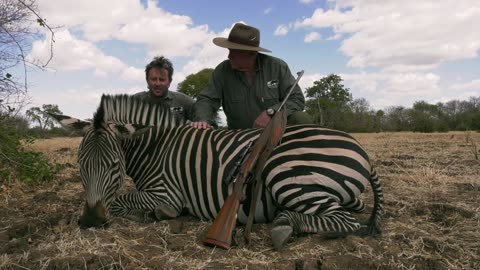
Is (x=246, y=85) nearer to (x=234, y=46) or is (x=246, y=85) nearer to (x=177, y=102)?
(x=234, y=46)

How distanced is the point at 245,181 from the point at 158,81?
2796mm

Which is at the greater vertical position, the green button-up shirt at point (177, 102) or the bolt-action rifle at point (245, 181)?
the green button-up shirt at point (177, 102)

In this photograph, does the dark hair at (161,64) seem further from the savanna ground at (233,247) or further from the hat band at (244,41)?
the savanna ground at (233,247)

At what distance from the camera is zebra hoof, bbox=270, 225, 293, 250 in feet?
8.68

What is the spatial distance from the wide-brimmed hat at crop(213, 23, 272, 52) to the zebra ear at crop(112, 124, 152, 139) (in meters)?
1.47

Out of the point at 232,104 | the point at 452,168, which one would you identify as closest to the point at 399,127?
the point at 452,168

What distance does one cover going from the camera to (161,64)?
5.26m

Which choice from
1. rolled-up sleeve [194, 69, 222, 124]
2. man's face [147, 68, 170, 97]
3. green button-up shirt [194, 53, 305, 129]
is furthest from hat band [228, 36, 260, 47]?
man's face [147, 68, 170, 97]

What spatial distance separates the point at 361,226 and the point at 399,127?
30.5m

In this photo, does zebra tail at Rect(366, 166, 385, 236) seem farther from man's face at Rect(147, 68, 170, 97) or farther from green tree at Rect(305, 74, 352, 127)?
green tree at Rect(305, 74, 352, 127)

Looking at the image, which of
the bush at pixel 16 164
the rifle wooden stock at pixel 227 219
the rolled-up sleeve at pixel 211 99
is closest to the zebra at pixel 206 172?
the rifle wooden stock at pixel 227 219

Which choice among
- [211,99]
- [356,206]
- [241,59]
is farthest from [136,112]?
[356,206]

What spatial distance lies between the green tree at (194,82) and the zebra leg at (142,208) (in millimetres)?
19264

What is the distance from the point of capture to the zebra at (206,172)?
2938 mm
